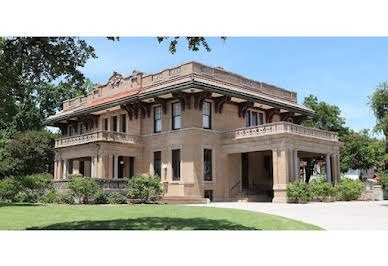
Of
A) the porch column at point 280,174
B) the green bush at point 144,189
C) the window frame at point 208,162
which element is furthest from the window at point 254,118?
the green bush at point 144,189

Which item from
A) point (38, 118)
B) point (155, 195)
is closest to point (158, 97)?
point (155, 195)

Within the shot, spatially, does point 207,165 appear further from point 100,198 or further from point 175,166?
point 100,198

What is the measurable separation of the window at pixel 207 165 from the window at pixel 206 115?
6.88 ft

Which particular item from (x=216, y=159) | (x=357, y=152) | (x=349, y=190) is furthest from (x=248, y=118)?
(x=357, y=152)

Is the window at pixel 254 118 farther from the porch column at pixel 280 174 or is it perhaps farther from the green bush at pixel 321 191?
the green bush at pixel 321 191

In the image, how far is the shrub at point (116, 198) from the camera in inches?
1000

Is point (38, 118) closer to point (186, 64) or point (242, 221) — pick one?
point (186, 64)

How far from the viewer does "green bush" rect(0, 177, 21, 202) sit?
2708 cm

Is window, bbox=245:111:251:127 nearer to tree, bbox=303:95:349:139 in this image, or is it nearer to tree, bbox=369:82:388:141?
tree, bbox=369:82:388:141

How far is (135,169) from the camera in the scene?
115ft

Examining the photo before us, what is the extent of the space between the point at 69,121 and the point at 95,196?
20.9 metres

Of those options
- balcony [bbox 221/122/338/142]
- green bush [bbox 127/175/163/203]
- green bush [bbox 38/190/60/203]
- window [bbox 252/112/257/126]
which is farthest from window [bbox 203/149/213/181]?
green bush [bbox 38/190/60/203]

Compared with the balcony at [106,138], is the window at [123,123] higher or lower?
higher

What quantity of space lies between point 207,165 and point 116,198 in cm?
884
